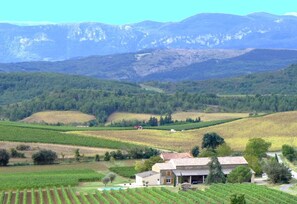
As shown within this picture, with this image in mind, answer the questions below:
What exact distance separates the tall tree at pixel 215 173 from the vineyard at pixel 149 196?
5.30 metres

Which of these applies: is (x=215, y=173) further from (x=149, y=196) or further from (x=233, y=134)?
(x=233, y=134)

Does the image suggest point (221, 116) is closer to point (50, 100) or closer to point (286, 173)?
point (50, 100)

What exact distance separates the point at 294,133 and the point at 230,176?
32238 mm

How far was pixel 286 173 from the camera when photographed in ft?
209

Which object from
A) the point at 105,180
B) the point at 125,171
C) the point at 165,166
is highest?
the point at 165,166

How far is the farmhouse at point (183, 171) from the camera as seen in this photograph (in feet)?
218

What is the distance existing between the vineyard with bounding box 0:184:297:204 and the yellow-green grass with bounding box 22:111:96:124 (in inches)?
2758

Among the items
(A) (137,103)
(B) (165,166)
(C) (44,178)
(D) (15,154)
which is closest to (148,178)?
(B) (165,166)

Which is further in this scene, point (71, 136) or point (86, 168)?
point (71, 136)

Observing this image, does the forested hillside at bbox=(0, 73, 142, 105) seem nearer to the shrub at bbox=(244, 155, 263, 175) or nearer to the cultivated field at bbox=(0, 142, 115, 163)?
the cultivated field at bbox=(0, 142, 115, 163)

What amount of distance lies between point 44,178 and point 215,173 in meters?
15.3

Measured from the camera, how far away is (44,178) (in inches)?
2559

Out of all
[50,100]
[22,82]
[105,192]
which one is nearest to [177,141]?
[105,192]

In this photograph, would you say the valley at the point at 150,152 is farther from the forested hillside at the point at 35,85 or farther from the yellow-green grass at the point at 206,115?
the forested hillside at the point at 35,85
